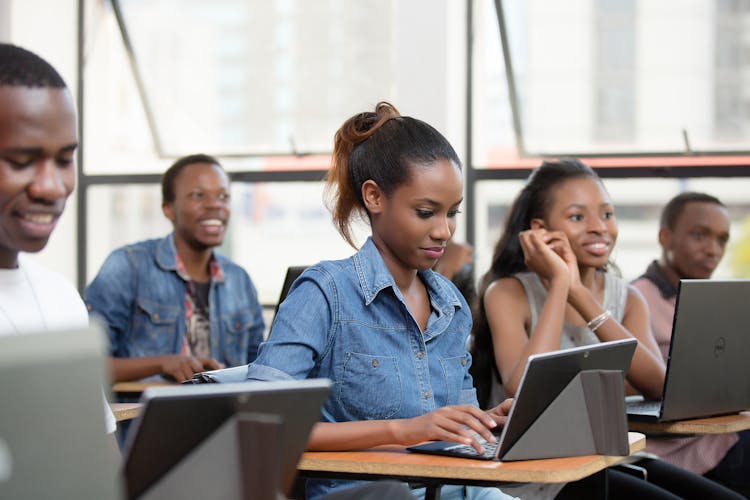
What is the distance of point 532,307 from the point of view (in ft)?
9.59

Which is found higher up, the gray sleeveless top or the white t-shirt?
the white t-shirt

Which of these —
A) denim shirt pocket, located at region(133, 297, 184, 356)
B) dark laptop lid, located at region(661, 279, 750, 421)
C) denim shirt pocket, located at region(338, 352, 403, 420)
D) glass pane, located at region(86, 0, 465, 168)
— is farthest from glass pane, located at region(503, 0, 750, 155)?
denim shirt pocket, located at region(338, 352, 403, 420)

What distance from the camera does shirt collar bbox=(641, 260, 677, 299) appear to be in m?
3.59

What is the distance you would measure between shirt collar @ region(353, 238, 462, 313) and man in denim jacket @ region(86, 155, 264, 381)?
1.42 m

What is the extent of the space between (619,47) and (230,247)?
2229 millimetres

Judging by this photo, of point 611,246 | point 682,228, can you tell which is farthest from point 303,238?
point 611,246

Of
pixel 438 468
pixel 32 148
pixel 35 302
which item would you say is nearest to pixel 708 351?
pixel 438 468

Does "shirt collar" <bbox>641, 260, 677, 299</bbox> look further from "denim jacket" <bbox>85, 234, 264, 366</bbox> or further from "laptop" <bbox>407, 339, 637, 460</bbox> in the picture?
"laptop" <bbox>407, 339, 637, 460</bbox>

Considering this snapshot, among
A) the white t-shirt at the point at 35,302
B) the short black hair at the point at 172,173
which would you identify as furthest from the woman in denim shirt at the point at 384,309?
the short black hair at the point at 172,173

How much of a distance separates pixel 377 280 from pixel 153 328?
1685 mm

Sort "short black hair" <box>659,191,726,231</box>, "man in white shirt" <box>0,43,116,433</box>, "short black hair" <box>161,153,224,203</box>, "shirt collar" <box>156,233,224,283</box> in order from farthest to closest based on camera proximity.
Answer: "short black hair" <box>161,153,224,203</box> < "short black hair" <box>659,191,726,231</box> < "shirt collar" <box>156,233,224,283</box> < "man in white shirt" <box>0,43,116,433</box>

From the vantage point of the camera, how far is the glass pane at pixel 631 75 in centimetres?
485

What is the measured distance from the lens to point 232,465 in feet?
3.82

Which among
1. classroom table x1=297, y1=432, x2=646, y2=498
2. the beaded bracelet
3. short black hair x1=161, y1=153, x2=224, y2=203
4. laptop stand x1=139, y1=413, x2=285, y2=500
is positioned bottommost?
classroom table x1=297, y1=432, x2=646, y2=498
